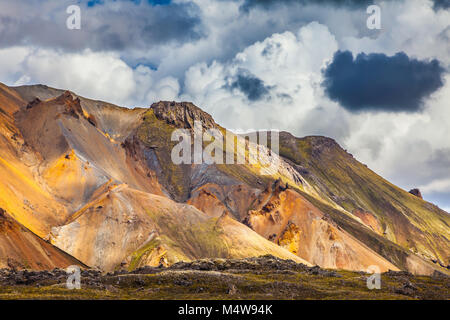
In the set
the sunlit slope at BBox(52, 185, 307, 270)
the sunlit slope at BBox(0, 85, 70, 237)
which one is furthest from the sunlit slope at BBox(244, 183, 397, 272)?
the sunlit slope at BBox(0, 85, 70, 237)

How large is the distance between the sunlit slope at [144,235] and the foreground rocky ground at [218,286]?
64.8m

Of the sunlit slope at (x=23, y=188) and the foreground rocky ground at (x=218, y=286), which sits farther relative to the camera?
the sunlit slope at (x=23, y=188)

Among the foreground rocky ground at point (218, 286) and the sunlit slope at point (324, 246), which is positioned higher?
the sunlit slope at point (324, 246)

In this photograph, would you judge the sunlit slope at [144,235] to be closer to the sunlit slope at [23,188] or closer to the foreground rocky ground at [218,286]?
the sunlit slope at [23,188]

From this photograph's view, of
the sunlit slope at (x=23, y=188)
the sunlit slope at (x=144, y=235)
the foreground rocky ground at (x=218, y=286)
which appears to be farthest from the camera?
the sunlit slope at (x=144, y=235)

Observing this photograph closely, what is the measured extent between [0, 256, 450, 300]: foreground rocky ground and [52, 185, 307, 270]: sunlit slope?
64799 millimetres

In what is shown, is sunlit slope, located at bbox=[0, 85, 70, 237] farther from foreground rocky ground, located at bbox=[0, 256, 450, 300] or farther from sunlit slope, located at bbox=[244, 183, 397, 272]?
sunlit slope, located at bbox=[244, 183, 397, 272]

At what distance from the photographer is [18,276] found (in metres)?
68.9

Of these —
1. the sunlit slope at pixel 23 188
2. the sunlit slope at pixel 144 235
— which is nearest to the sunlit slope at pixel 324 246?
the sunlit slope at pixel 144 235

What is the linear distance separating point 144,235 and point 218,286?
90.5 metres

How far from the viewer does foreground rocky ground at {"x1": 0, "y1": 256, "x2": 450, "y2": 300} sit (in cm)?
5809

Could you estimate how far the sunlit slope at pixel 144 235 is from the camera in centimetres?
14438

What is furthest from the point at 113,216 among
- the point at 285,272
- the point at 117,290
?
the point at 117,290
